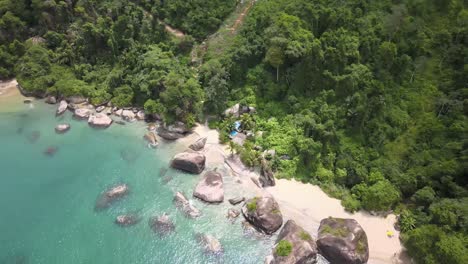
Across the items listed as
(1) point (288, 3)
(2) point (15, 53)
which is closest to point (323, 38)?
(1) point (288, 3)

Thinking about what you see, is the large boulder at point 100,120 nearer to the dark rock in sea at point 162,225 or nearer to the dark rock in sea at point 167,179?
the dark rock in sea at point 167,179

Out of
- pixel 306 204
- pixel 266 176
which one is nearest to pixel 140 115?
pixel 266 176

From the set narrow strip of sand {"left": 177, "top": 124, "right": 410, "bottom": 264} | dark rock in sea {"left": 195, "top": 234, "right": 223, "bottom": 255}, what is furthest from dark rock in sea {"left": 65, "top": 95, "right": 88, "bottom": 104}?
dark rock in sea {"left": 195, "top": 234, "right": 223, "bottom": 255}

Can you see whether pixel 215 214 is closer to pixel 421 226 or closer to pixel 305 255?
pixel 305 255

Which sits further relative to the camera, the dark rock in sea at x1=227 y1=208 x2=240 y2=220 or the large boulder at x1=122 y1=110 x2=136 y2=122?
the large boulder at x1=122 y1=110 x2=136 y2=122

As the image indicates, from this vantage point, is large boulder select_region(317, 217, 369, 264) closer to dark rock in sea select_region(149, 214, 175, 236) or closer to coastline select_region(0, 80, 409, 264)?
coastline select_region(0, 80, 409, 264)

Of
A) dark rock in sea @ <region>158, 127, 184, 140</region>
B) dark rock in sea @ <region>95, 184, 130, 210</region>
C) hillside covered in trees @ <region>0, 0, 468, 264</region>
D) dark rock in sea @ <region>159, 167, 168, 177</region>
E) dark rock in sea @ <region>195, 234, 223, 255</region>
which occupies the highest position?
hillside covered in trees @ <region>0, 0, 468, 264</region>

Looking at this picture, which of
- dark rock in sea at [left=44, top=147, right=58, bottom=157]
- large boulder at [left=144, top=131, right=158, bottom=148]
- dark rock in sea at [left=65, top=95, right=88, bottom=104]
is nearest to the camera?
dark rock in sea at [left=44, top=147, right=58, bottom=157]
